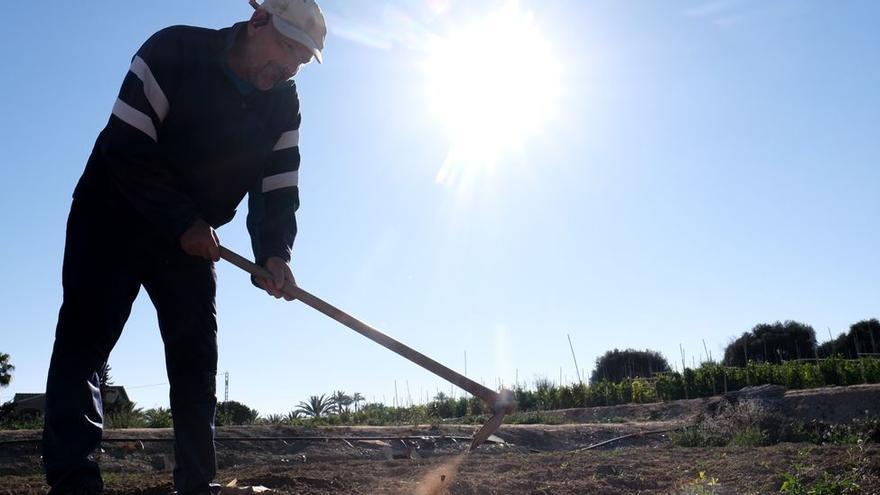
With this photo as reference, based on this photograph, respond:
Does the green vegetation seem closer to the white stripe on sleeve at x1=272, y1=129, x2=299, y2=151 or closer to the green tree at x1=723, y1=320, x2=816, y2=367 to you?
the white stripe on sleeve at x1=272, y1=129, x2=299, y2=151

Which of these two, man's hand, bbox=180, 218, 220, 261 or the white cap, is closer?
man's hand, bbox=180, 218, 220, 261

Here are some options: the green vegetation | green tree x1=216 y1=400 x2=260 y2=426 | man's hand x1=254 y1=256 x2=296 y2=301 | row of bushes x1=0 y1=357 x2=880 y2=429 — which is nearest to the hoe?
man's hand x1=254 y1=256 x2=296 y2=301

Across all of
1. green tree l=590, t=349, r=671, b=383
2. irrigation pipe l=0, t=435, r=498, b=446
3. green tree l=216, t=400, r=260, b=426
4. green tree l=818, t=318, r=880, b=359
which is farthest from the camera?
green tree l=590, t=349, r=671, b=383

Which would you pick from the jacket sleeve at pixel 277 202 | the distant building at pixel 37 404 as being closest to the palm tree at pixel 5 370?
the distant building at pixel 37 404

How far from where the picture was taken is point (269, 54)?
10.1 feet

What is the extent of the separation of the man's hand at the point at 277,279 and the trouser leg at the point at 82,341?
1.67 feet

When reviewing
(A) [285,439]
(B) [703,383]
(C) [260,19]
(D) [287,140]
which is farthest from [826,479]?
(B) [703,383]

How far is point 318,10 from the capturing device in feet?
10.4

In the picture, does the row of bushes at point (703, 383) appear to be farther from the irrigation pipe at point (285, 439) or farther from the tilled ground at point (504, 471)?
the tilled ground at point (504, 471)

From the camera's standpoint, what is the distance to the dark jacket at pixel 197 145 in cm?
286

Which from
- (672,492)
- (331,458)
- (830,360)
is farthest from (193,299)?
(830,360)

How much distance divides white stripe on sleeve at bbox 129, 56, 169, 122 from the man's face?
376mm

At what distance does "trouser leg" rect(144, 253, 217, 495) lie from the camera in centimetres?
302

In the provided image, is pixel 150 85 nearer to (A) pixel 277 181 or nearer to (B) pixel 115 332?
(A) pixel 277 181
